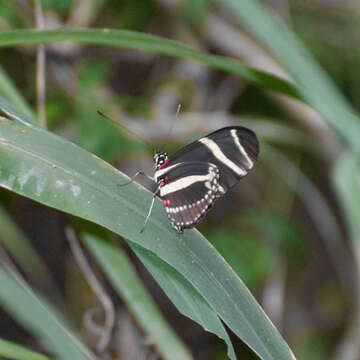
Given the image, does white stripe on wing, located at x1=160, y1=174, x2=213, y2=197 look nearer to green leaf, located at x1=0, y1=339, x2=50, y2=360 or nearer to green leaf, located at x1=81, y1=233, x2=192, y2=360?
green leaf, located at x1=81, y1=233, x2=192, y2=360

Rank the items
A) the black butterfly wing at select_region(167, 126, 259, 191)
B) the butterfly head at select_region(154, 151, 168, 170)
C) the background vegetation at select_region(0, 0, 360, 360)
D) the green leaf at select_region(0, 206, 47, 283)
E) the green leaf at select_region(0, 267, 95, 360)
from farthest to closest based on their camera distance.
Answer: the green leaf at select_region(0, 206, 47, 283), the butterfly head at select_region(154, 151, 168, 170), the black butterfly wing at select_region(167, 126, 259, 191), the background vegetation at select_region(0, 0, 360, 360), the green leaf at select_region(0, 267, 95, 360)

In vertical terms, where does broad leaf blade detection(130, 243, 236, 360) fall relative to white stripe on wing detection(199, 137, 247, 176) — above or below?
below

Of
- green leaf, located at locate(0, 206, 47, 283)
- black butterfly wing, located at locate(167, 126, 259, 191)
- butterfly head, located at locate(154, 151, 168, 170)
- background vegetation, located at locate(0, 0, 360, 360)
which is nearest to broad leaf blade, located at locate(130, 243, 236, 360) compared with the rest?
background vegetation, located at locate(0, 0, 360, 360)

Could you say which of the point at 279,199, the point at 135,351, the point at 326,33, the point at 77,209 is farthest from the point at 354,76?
the point at 77,209

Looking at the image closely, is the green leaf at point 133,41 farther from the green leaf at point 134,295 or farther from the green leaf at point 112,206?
the green leaf at point 134,295

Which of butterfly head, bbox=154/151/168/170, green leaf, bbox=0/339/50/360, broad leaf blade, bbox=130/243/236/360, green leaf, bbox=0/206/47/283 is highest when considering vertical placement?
green leaf, bbox=0/206/47/283

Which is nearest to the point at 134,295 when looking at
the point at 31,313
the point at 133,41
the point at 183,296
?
the point at 183,296

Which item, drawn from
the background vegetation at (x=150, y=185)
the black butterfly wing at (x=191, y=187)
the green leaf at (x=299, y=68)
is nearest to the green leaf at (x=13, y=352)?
the background vegetation at (x=150, y=185)

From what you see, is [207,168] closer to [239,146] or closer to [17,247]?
[239,146]
